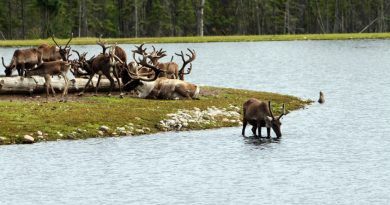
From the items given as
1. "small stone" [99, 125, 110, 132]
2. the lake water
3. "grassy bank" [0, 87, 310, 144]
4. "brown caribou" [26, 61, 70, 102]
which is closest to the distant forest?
"brown caribou" [26, 61, 70, 102]

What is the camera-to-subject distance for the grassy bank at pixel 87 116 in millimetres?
34094

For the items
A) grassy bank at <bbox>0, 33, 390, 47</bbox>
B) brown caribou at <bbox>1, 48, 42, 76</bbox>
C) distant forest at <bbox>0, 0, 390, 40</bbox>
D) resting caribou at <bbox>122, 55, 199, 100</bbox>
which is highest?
distant forest at <bbox>0, 0, 390, 40</bbox>

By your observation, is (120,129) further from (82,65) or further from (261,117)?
(82,65)

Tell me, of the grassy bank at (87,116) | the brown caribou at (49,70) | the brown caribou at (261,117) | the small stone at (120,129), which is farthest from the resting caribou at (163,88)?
the brown caribou at (261,117)

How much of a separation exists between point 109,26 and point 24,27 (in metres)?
14.1

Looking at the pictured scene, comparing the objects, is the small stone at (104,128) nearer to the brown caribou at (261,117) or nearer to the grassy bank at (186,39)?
the brown caribou at (261,117)

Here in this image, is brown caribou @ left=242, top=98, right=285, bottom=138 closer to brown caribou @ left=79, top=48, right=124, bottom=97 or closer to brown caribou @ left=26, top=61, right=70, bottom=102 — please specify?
brown caribou @ left=79, top=48, right=124, bottom=97

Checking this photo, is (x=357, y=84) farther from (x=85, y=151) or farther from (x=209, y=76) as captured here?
(x=85, y=151)

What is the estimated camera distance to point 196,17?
156 meters

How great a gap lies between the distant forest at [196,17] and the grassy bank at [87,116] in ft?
340

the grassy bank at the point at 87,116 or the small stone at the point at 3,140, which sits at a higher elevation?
the grassy bank at the point at 87,116

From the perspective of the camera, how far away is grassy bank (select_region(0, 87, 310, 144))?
34094mm

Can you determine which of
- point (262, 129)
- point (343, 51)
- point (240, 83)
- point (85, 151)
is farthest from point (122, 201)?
point (343, 51)

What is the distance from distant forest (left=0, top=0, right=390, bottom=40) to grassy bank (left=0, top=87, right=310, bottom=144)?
104 meters
